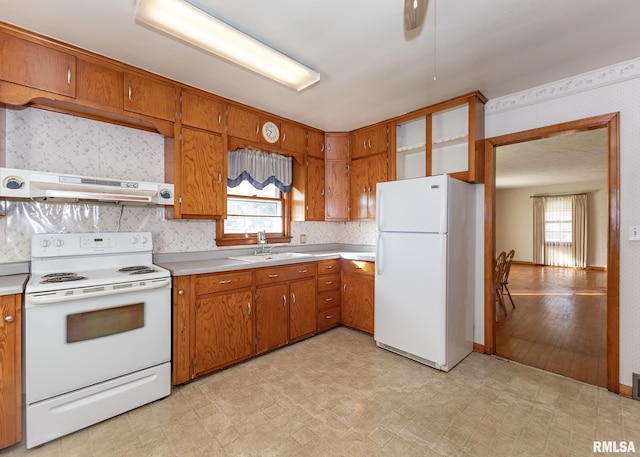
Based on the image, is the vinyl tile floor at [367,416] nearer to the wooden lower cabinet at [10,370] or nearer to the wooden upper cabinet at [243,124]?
the wooden lower cabinet at [10,370]

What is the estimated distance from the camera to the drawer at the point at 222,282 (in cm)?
242

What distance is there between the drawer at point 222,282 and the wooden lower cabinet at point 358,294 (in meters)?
1.31

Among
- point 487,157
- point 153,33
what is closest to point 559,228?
point 487,157

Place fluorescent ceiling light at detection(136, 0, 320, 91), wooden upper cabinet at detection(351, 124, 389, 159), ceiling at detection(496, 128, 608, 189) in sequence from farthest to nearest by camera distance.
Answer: ceiling at detection(496, 128, 608, 189) < wooden upper cabinet at detection(351, 124, 389, 159) < fluorescent ceiling light at detection(136, 0, 320, 91)

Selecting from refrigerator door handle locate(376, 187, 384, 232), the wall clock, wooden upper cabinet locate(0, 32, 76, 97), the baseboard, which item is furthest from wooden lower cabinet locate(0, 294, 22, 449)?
the baseboard

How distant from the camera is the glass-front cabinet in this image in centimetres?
279

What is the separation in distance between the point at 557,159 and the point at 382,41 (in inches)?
218

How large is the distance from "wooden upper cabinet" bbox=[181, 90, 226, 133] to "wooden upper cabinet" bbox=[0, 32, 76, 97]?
2.53 ft

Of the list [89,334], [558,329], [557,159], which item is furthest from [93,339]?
[557,159]

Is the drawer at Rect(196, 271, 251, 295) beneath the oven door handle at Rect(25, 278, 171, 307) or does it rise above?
beneath

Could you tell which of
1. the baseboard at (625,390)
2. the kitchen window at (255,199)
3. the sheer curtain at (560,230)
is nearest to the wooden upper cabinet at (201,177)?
the kitchen window at (255,199)

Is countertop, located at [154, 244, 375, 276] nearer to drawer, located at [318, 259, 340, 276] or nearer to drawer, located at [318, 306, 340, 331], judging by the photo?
drawer, located at [318, 259, 340, 276]

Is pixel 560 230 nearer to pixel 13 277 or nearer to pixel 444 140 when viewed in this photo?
pixel 444 140

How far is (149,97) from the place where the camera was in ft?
7.91
